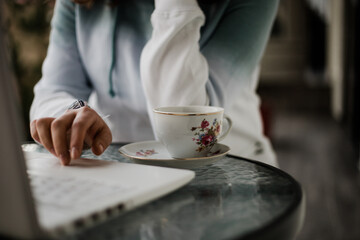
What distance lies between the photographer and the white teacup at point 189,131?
0.55 m

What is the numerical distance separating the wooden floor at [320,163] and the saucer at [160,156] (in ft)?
3.97

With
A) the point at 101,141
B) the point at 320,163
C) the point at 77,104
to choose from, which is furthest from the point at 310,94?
the point at 101,141

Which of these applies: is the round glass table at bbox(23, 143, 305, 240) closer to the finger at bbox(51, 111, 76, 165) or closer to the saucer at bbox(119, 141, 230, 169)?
the saucer at bbox(119, 141, 230, 169)

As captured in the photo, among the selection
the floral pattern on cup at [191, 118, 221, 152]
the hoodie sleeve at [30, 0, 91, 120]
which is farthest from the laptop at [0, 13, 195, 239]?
the hoodie sleeve at [30, 0, 91, 120]

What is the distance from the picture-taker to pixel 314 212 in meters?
1.93

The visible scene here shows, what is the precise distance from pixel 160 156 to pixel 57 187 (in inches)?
8.2

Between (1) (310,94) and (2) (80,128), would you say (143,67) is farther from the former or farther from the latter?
(1) (310,94)

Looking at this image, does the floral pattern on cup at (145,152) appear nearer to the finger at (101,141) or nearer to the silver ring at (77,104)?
the finger at (101,141)

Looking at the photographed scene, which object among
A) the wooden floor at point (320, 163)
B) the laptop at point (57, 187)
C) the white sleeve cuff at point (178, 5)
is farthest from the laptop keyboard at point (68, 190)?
the wooden floor at point (320, 163)

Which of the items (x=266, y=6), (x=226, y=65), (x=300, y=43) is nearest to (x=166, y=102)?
(x=226, y=65)

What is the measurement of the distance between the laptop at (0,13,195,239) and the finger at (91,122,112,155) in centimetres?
4

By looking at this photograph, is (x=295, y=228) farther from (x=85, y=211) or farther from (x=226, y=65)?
(x=226, y=65)

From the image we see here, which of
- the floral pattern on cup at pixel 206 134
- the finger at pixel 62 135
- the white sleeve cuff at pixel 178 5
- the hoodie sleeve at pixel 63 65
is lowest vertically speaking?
the floral pattern on cup at pixel 206 134

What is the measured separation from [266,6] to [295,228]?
49 cm
